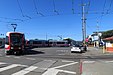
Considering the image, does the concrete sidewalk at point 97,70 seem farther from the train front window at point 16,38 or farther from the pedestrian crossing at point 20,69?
the train front window at point 16,38

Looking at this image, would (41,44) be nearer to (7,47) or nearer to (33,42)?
(33,42)

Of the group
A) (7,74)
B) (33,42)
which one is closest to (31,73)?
(7,74)

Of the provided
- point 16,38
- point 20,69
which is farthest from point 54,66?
point 16,38

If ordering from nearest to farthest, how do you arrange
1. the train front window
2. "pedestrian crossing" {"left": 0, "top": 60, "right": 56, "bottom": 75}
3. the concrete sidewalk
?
1. the concrete sidewalk
2. "pedestrian crossing" {"left": 0, "top": 60, "right": 56, "bottom": 75}
3. the train front window

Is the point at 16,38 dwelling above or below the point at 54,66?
above

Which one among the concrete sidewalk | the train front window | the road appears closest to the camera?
the concrete sidewalk

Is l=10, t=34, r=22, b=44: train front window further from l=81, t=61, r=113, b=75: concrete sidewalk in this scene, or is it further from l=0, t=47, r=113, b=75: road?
l=81, t=61, r=113, b=75: concrete sidewalk

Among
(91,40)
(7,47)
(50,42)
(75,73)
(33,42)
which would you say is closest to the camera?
(75,73)

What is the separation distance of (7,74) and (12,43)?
19.9 metres

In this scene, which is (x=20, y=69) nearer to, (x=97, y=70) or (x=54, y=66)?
(x=54, y=66)

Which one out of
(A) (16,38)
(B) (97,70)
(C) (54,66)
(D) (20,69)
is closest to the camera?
(B) (97,70)

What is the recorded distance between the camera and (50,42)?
311 ft

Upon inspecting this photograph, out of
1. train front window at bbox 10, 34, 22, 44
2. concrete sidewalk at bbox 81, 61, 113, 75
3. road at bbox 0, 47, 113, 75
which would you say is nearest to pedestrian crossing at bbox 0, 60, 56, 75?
road at bbox 0, 47, 113, 75

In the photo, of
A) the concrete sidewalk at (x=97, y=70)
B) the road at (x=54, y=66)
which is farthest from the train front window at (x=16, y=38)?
the concrete sidewalk at (x=97, y=70)
